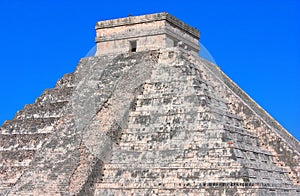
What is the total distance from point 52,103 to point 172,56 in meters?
4.73

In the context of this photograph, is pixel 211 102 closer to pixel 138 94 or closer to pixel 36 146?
pixel 138 94

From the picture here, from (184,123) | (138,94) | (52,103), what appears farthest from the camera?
(52,103)

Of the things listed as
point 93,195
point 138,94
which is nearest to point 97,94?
point 138,94

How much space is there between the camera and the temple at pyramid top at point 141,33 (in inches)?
726

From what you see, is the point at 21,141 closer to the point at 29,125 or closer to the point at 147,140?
the point at 29,125

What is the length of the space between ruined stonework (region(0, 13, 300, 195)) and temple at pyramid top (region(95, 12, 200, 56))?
73 centimetres

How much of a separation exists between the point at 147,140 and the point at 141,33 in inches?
217

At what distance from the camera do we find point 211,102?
1512cm

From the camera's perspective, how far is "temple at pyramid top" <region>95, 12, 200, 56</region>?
60.5 feet

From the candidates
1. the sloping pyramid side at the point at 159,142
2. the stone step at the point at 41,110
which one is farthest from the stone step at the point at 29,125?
the sloping pyramid side at the point at 159,142

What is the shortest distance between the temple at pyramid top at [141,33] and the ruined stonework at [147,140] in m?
Result: 0.73

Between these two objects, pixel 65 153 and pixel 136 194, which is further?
pixel 65 153

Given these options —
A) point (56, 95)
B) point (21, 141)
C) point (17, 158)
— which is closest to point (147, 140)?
point (17, 158)

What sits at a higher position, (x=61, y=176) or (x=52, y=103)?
(x=52, y=103)
